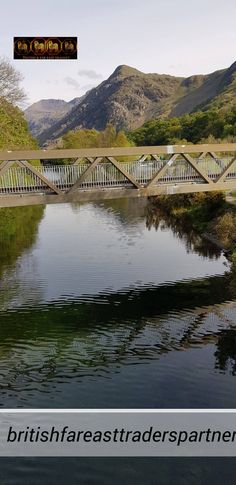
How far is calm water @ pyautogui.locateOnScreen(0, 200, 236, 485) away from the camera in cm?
1495

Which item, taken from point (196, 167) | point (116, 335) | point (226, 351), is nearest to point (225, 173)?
point (196, 167)

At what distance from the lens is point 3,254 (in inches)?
1636

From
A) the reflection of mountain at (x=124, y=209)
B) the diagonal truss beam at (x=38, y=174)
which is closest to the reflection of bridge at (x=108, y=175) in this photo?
the diagonal truss beam at (x=38, y=174)

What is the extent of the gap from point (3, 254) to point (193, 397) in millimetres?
27055

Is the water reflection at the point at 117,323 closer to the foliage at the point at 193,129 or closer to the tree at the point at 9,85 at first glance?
the tree at the point at 9,85

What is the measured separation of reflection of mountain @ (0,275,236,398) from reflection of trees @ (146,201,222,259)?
838 centimetres

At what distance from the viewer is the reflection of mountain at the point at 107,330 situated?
2153 cm

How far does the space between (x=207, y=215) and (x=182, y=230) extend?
127 inches

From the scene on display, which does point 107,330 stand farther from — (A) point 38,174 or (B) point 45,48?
(B) point 45,48

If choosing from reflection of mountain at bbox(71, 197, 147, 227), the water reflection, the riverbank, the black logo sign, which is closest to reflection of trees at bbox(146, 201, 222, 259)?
the riverbank

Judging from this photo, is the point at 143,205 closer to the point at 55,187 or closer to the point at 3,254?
the point at 3,254

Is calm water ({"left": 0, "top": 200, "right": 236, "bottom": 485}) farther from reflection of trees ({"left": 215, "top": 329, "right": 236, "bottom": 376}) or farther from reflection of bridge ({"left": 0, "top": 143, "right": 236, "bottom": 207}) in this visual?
reflection of bridge ({"left": 0, "top": 143, "right": 236, "bottom": 207})

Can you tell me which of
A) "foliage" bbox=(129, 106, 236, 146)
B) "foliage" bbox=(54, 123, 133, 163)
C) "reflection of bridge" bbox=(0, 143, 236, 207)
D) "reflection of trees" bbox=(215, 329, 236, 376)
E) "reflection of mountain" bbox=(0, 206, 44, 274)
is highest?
"foliage" bbox=(129, 106, 236, 146)
